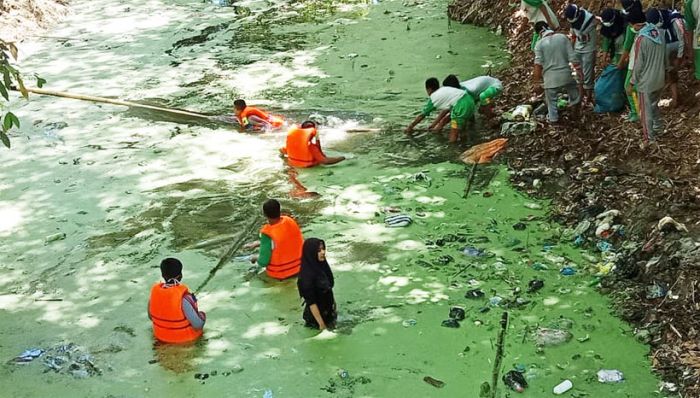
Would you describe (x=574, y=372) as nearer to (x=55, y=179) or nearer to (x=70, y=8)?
(x=55, y=179)

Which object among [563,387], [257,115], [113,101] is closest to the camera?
[563,387]

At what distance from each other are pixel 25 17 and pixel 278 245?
10.6 m

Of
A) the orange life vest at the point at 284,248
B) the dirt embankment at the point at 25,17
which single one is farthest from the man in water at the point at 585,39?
the dirt embankment at the point at 25,17

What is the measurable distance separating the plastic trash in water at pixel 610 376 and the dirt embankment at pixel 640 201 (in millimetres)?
262

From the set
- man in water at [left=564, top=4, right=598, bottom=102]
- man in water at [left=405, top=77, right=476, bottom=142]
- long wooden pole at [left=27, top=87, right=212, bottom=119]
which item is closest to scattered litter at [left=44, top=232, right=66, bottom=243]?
long wooden pole at [left=27, top=87, right=212, bottom=119]

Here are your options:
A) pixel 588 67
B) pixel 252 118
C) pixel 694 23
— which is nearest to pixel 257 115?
pixel 252 118

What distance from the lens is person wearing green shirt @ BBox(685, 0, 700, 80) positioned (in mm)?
6387

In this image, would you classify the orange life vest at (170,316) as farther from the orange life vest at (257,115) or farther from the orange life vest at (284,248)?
the orange life vest at (257,115)

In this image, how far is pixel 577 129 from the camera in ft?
25.2

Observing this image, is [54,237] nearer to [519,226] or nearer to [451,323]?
[451,323]

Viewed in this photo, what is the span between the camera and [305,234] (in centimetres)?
674

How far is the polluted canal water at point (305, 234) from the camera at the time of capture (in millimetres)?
4855

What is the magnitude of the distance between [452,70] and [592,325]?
6.08 meters

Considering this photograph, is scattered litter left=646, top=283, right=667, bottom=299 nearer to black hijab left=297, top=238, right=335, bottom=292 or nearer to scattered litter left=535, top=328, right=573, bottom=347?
scattered litter left=535, top=328, right=573, bottom=347
